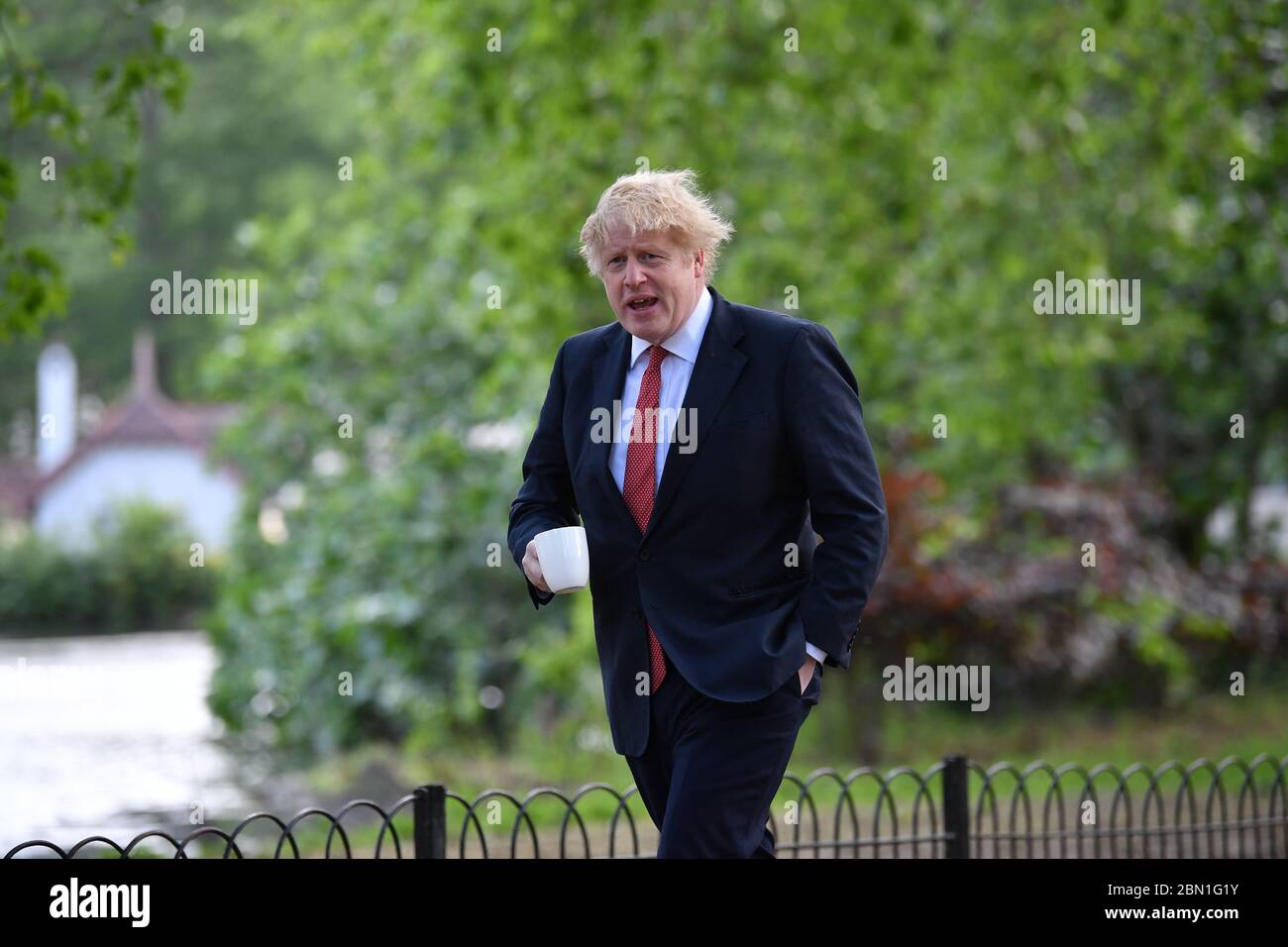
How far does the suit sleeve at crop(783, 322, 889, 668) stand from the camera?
146 inches

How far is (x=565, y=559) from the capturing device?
150 inches

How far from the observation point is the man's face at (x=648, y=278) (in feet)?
12.2

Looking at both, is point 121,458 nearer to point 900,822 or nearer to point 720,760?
point 900,822

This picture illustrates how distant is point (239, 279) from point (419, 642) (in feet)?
10.9

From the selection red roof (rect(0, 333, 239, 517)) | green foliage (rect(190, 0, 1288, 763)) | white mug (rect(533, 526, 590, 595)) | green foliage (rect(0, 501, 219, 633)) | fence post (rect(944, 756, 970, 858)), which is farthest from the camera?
red roof (rect(0, 333, 239, 517))

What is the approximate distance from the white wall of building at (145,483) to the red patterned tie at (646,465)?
38443 millimetres

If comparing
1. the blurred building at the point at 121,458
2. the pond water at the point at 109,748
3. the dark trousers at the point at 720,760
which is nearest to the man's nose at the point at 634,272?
the dark trousers at the point at 720,760

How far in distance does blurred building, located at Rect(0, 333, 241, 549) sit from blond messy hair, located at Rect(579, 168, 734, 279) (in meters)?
36.2

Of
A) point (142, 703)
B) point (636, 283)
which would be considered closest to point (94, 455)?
point (142, 703)

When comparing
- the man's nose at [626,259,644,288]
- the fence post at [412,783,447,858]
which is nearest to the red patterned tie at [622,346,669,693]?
the man's nose at [626,259,644,288]

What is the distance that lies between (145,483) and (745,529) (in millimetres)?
40092

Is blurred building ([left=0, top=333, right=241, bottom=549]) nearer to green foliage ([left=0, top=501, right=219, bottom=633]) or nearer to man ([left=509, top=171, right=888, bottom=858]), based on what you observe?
green foliage ([left=0, top=501, right=219, bottom=633])

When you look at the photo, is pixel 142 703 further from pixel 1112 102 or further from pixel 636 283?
pixel 636 283
